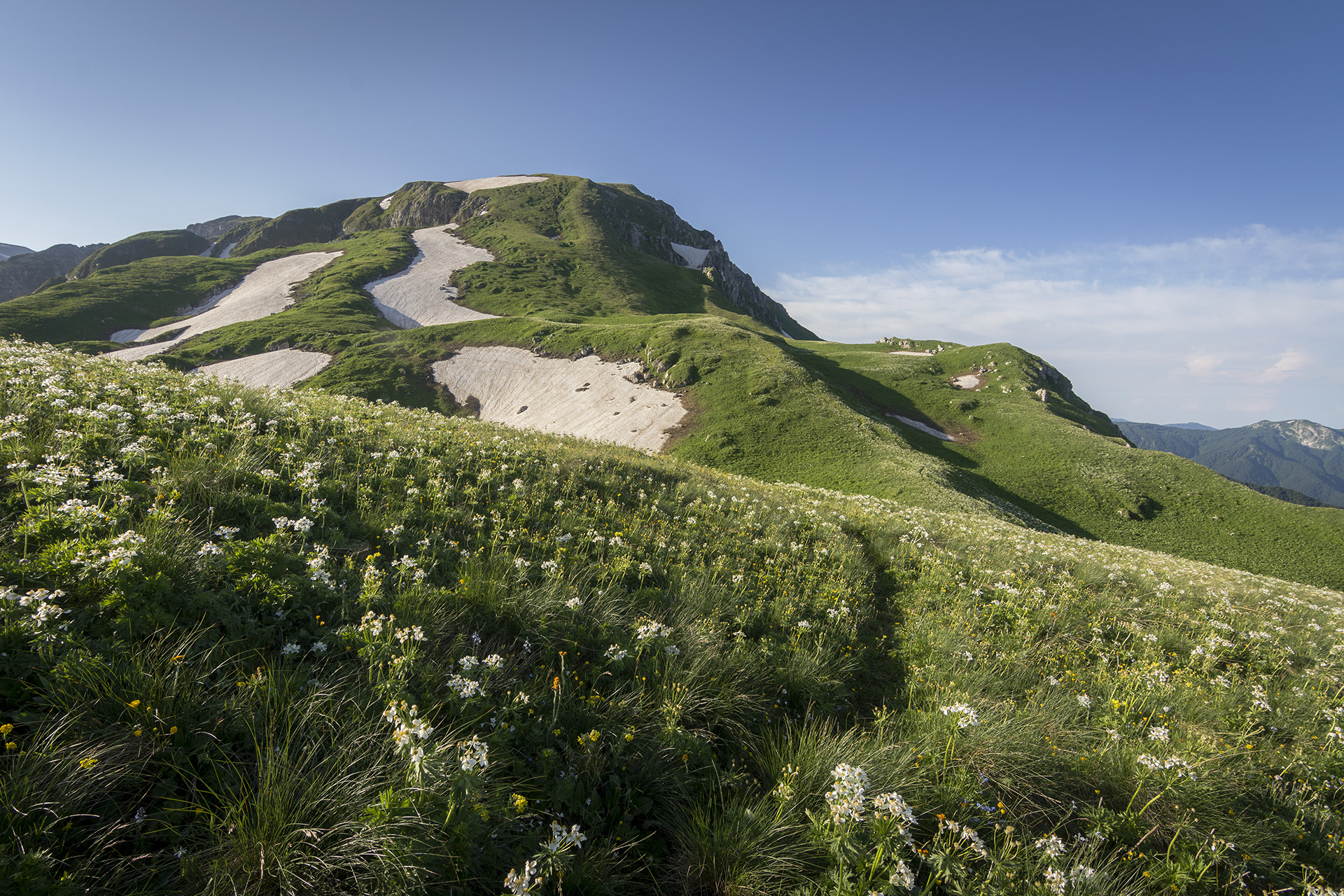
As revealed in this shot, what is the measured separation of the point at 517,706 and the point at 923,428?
56670 millimetres

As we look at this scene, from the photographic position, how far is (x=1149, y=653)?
28.1 feet

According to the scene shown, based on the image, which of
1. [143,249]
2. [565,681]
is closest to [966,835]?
[565,681]

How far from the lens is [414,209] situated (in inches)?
5418

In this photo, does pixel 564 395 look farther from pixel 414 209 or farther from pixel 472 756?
pixel 414 209

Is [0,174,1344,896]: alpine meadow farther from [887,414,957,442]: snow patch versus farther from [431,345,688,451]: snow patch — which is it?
[887,414,957,442]: snow patch

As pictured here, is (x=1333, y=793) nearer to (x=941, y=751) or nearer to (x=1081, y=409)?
(x=941, y=751)

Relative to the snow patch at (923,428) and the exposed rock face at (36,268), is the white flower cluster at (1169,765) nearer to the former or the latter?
the snow patch at (923,428)

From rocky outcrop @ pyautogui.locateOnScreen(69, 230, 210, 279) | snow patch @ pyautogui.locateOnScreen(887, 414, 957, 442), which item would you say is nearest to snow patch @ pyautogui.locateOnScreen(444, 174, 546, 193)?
rocky outcrop @ pyautogui.locateOnScreen(69, 230, 210, 279)

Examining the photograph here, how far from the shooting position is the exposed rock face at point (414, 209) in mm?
135375

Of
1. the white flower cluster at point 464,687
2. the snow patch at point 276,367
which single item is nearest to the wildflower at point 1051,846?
the white flower cluster at point 464,687

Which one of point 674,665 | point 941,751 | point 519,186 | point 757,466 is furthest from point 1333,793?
point 519,186

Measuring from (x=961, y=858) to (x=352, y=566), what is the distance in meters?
6.58

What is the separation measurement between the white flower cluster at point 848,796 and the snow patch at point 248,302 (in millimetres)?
82348

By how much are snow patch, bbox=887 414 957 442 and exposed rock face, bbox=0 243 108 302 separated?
670ft
